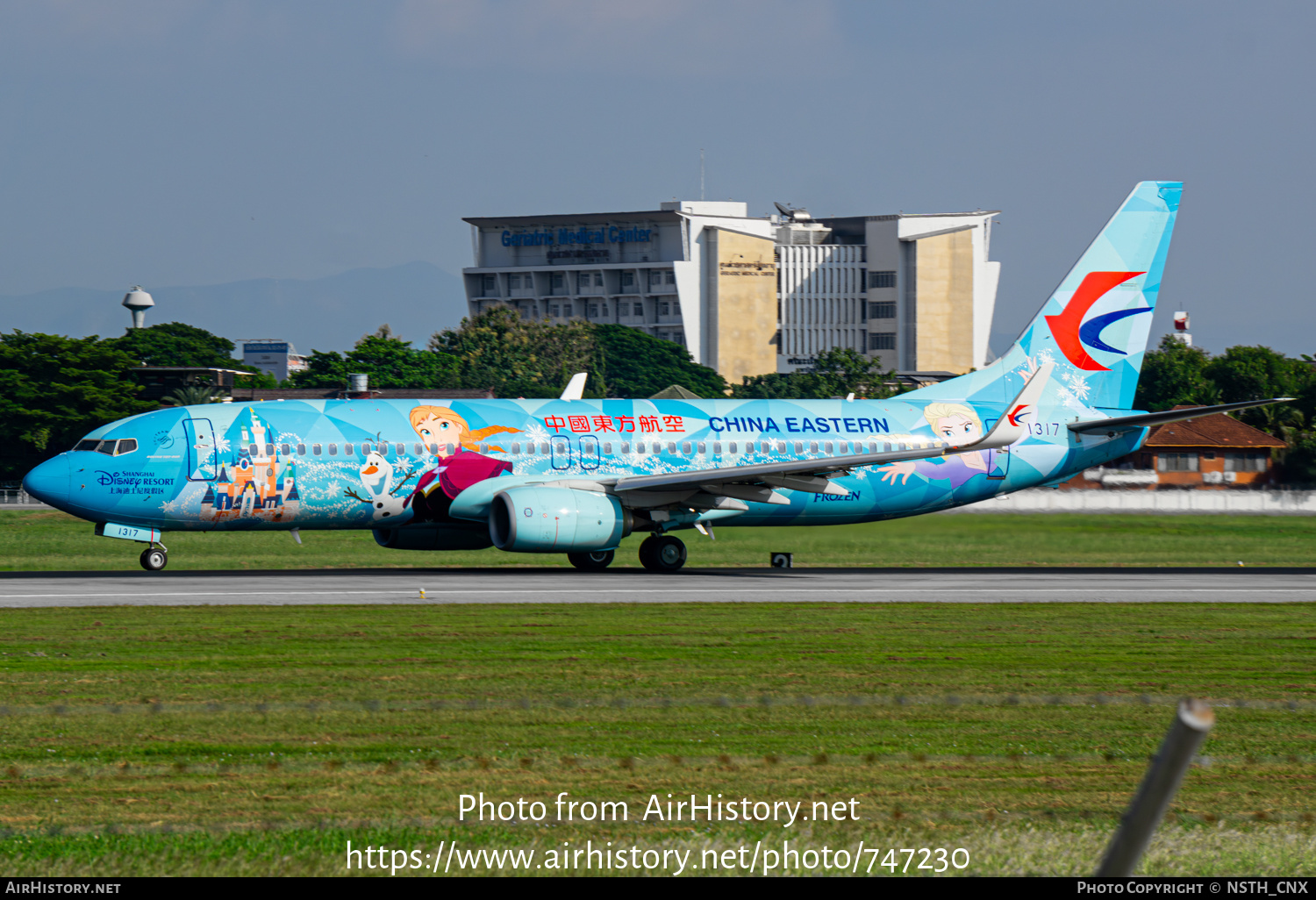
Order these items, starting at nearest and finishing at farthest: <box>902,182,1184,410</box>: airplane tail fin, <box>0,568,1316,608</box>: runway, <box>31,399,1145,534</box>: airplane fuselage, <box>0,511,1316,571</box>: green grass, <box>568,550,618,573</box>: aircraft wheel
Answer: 1. <box>0,568,1316,608</box>: runway
2. <box>31,399,1145,534</box>: airplane fuselage
3. <box>568,550,618,573</box>: aircraft wheel
4. <box>0,511,1316,571</box>: green grass
5. <box>902,182,1184,410</box>: airplane tail fin

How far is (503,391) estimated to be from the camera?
155 metres

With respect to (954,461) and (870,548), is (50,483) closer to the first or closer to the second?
(870,548)

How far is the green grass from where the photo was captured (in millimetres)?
40719

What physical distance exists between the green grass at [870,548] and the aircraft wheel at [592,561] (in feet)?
11.3

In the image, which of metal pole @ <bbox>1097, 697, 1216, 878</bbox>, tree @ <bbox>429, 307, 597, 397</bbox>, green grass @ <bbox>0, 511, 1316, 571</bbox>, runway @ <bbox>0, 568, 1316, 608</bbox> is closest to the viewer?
metal pole @ <bbox>1097, 697, 1216, 878</bbox>

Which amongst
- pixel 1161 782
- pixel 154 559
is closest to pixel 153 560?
pixel 154 559

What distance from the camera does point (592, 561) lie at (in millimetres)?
38438

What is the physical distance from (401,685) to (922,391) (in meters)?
29.4

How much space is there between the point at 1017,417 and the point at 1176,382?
98311mm

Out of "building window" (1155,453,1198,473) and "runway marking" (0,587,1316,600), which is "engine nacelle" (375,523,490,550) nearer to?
"runway marking" (0,587,1316,600)

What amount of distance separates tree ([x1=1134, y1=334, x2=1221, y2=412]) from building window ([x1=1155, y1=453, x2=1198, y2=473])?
120ft

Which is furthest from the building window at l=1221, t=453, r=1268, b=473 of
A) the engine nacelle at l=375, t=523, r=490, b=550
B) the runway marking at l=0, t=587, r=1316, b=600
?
the engine nacelle at l=375, t=523, r=490, b=550

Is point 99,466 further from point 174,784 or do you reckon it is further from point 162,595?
point 174,784

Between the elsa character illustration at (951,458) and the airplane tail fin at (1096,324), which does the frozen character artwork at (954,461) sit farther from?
the airplane tail fin at (1096,324)
